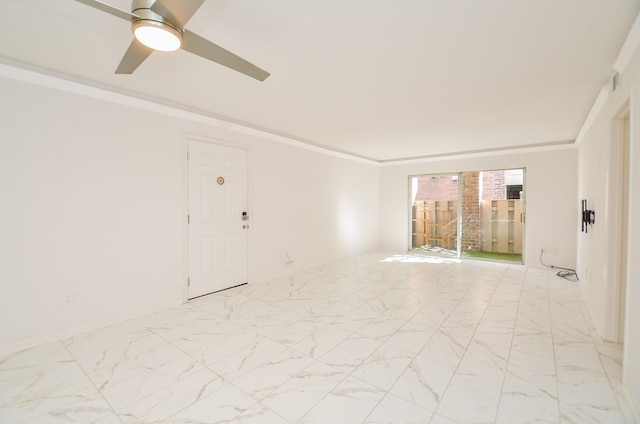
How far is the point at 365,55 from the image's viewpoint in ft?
7.27

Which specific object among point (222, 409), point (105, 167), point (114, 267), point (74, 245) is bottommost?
point (222, 409)

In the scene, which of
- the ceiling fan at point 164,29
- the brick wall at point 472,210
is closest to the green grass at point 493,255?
the brick wall at point 472,210

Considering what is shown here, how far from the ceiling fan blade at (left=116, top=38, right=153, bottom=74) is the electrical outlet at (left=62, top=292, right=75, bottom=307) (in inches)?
81.1

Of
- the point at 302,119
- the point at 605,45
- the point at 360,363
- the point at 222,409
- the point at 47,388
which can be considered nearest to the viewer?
the point at 222,409

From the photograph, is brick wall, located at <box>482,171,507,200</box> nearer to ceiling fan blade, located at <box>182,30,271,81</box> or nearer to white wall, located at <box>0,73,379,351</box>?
white wall, located at <box>0,73,379,351</box>

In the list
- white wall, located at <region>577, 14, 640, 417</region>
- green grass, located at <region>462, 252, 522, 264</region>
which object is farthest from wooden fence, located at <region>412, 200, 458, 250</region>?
white wall, located at <region>577, 14, 640, 417</region>

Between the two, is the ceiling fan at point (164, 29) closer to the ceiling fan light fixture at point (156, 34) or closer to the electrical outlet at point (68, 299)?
the ceiling fan light fixture at point (156, 34)

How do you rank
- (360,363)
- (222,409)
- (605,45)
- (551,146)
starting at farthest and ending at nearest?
(551,146), (360,363), (605,45), (222,409)

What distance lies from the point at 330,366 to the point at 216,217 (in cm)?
247

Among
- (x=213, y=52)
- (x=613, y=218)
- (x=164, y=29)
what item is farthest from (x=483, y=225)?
(x=164, y=29)

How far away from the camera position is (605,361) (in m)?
2.22

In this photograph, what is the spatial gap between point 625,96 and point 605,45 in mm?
394

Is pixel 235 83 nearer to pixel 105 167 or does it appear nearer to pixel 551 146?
pixel 105 167

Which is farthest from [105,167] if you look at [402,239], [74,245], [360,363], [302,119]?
[402,239]
